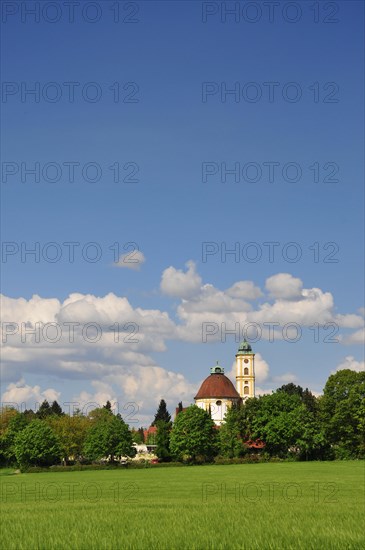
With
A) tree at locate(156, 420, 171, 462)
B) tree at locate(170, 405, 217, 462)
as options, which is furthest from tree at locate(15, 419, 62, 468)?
tree at locate(170, 405, 217, 462)

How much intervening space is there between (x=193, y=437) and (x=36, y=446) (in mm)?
29528

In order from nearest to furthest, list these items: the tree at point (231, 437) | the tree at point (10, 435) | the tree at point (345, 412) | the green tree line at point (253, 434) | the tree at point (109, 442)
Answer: the tree at point (345, 412)
the green tree line at point (253, 434)
the tree at point (109, 442)
the tree at point (231, 437)
the tree at point (10, 435)

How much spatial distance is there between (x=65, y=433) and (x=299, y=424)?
50.3m

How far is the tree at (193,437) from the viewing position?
442 ft

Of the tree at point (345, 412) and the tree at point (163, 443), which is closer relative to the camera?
the tree at point (345, 412)

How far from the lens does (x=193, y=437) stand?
13512 centimetres

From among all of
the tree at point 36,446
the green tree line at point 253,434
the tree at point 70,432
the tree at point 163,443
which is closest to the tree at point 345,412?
the green tree line at point 253,434

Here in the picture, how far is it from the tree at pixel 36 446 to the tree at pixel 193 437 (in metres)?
22.6

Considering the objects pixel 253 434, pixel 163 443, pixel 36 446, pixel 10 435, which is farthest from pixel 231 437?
pixel 10 435

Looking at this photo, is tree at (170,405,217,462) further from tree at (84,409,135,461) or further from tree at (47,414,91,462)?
tree at (47,414,91,462)

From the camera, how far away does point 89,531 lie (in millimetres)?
22297

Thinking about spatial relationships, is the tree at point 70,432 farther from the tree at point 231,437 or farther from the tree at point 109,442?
the tree at point 231,437

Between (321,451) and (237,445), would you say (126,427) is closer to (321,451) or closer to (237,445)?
(237,445)

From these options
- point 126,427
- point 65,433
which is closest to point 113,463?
point 126,427
